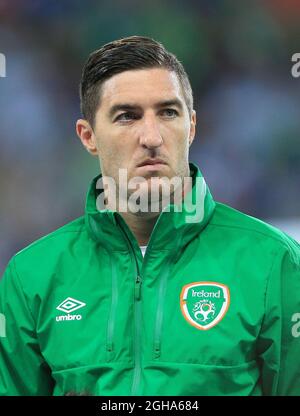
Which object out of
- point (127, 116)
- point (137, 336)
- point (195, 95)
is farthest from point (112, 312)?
point (195, 95)

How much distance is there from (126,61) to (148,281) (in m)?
0.53

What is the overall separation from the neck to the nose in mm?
195

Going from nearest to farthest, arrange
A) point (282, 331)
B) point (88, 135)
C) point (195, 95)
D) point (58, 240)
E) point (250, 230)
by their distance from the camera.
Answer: point (282, 331) < point (250, 230) < point (58, 240) < point (88, 135) < point (195, 95)

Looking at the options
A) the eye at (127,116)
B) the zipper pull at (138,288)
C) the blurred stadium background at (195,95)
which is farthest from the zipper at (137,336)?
the blurred stadium background at (195,95)

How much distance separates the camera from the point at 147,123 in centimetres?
180

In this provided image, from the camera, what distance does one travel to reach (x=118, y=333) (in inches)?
67.2

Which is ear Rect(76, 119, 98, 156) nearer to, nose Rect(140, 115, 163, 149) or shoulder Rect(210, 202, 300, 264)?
nose Rect(140, 115, 163, 149)

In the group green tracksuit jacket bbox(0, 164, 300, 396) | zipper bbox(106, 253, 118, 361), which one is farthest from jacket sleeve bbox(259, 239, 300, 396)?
zipper bbox(106, 253, 118, 361)

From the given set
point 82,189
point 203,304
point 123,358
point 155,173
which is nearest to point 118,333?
point 123,358

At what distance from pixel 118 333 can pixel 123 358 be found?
0.06m

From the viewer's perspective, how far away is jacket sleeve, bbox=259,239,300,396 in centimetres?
167

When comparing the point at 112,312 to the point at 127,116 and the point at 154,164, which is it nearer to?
the point at 154,164

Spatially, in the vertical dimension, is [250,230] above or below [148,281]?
above
